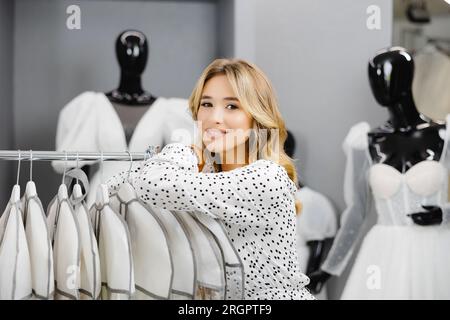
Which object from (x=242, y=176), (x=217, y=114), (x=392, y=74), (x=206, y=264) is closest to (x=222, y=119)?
(x=217, y=114)

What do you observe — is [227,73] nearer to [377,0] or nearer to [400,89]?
[400,89]

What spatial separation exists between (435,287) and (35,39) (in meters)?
1.93

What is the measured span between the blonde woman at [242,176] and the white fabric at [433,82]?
166 centimetres

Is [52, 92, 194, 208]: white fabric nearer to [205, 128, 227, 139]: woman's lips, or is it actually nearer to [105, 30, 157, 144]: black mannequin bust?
[105, 30, 157, 144]: black mannequin bust

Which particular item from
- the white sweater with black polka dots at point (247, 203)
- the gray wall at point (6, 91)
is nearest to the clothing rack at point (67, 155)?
the white sweater with black polka dots at point (247, 203)

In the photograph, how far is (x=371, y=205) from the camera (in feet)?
9.18

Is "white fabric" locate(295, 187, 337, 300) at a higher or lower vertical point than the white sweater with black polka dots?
lower

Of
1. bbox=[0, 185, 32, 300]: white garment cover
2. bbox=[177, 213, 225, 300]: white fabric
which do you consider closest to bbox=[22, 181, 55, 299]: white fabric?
bbox=[0, 185, 32, 300]: white garment cover

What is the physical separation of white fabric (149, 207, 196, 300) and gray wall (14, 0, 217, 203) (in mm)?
1977

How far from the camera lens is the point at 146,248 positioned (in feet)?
3.85

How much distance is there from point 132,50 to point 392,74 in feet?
3.02

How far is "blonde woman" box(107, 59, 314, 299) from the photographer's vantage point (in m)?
1.14

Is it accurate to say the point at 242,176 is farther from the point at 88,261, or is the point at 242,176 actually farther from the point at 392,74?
the point at 392,74

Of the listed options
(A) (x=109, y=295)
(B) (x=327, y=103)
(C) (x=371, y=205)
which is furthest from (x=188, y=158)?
(B) (x=327, y=103)
